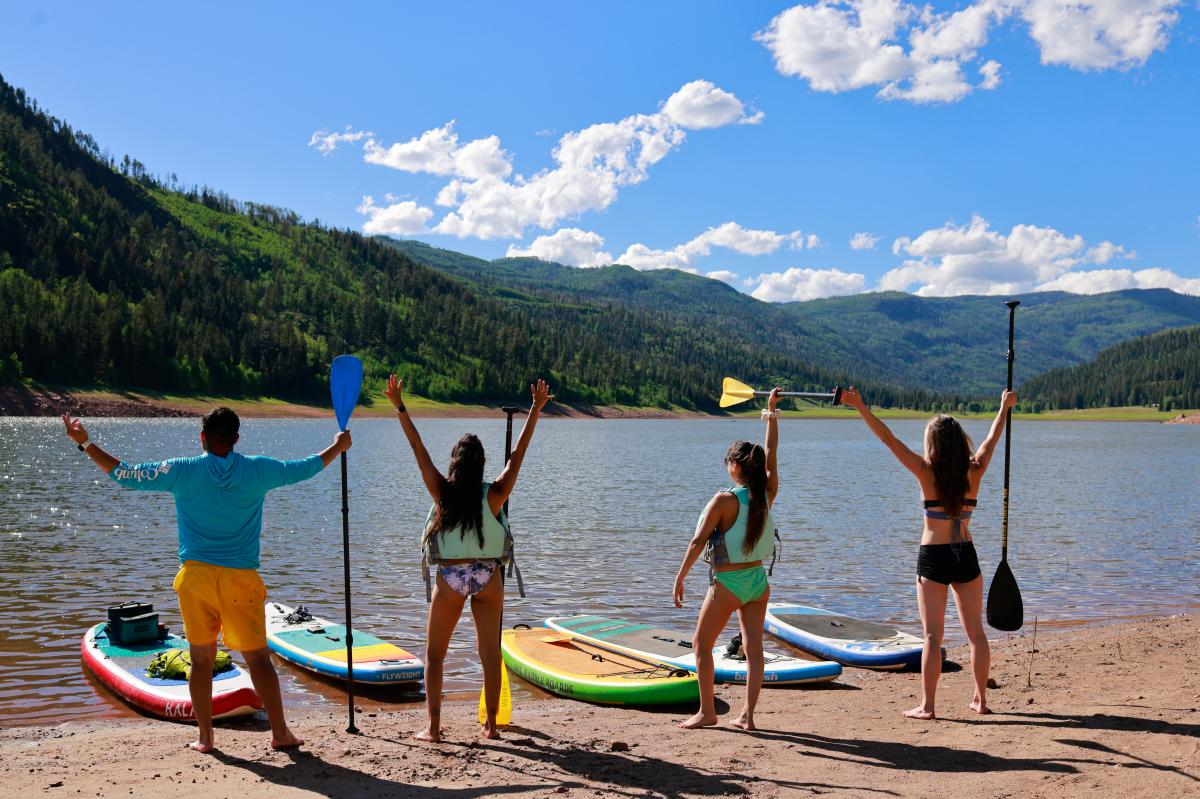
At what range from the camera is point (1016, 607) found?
10289mm

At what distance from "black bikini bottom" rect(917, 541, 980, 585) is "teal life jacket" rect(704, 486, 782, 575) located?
1.56m

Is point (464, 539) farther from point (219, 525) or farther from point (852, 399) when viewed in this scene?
point (852, 399)

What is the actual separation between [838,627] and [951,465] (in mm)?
6781

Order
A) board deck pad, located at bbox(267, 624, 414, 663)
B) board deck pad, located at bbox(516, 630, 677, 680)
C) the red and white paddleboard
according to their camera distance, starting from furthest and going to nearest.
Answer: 1. board deck pad, located at bbox(267, 624, 414, 663)
2. board deck pad, located at bbox(516, 630, 677, 680)
3. the red and white paddleboard

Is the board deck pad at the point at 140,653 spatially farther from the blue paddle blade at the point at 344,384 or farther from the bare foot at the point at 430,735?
the blue paddle blade at the point at 344,384

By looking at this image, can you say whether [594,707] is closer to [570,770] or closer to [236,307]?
[570,770]

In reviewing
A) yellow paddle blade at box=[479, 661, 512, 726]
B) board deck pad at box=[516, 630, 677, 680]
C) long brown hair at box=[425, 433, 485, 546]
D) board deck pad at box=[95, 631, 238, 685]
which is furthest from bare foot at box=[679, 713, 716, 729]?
board deck pad at box=[95, 631, 238, 685]

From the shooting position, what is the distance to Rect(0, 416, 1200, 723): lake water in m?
15.3

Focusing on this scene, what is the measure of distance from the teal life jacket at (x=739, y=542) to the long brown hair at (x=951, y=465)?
163 cm

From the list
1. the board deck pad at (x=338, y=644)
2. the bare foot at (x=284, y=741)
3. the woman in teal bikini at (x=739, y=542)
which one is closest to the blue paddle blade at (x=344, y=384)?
the bare foot at (x=284, y=741)

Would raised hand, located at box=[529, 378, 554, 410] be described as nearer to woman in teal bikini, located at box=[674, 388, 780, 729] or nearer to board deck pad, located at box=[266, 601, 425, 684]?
woman in teal bikini, located at box=[674, 388, 780, 729]

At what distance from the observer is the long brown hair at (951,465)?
8.37 metres

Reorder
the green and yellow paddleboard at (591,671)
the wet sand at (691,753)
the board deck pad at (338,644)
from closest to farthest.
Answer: the wet sand at (691,753), the green and yellow paddleboard at (591,671), the board deck pad at (338,644)

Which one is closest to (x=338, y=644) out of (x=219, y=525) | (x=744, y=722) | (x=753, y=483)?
(x=219, y=525)
